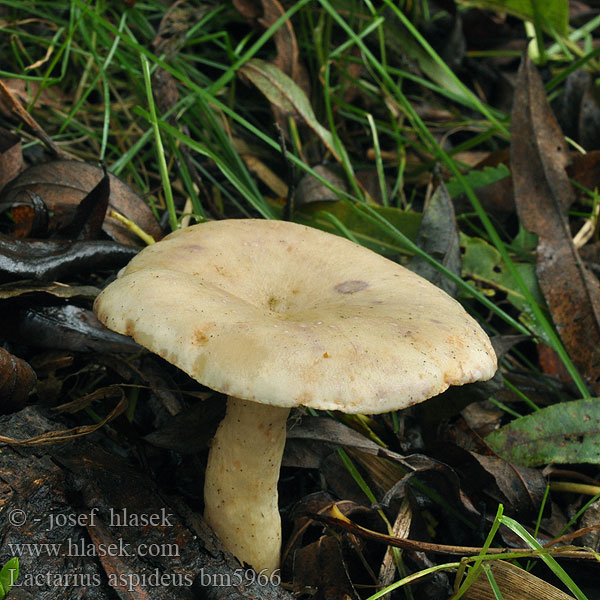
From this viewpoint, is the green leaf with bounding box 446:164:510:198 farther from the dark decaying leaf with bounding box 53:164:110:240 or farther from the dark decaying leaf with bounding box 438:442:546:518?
the dark decaying leaf with bounding box 53:164:110:240

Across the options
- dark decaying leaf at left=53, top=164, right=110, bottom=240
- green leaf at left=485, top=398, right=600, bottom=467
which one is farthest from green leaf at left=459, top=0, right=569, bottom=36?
dark decaying leaf at left=53, top=164, right=110, bottom=240

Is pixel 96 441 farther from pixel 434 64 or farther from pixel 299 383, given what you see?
pixel 434 64

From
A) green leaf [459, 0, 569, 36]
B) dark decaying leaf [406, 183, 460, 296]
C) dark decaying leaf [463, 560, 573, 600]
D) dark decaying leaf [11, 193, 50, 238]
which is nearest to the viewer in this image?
dark decaying leaf [463, 560, 573, 600]

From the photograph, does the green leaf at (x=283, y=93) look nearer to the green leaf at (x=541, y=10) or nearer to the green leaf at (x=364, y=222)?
the green leaf at (x=364, y=222)

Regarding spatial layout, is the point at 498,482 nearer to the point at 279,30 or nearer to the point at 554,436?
the point at 554,436

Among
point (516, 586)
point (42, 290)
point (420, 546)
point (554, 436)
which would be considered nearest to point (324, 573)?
point (420, 546)

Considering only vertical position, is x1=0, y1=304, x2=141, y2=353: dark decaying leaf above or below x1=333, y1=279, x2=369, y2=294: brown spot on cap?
below
